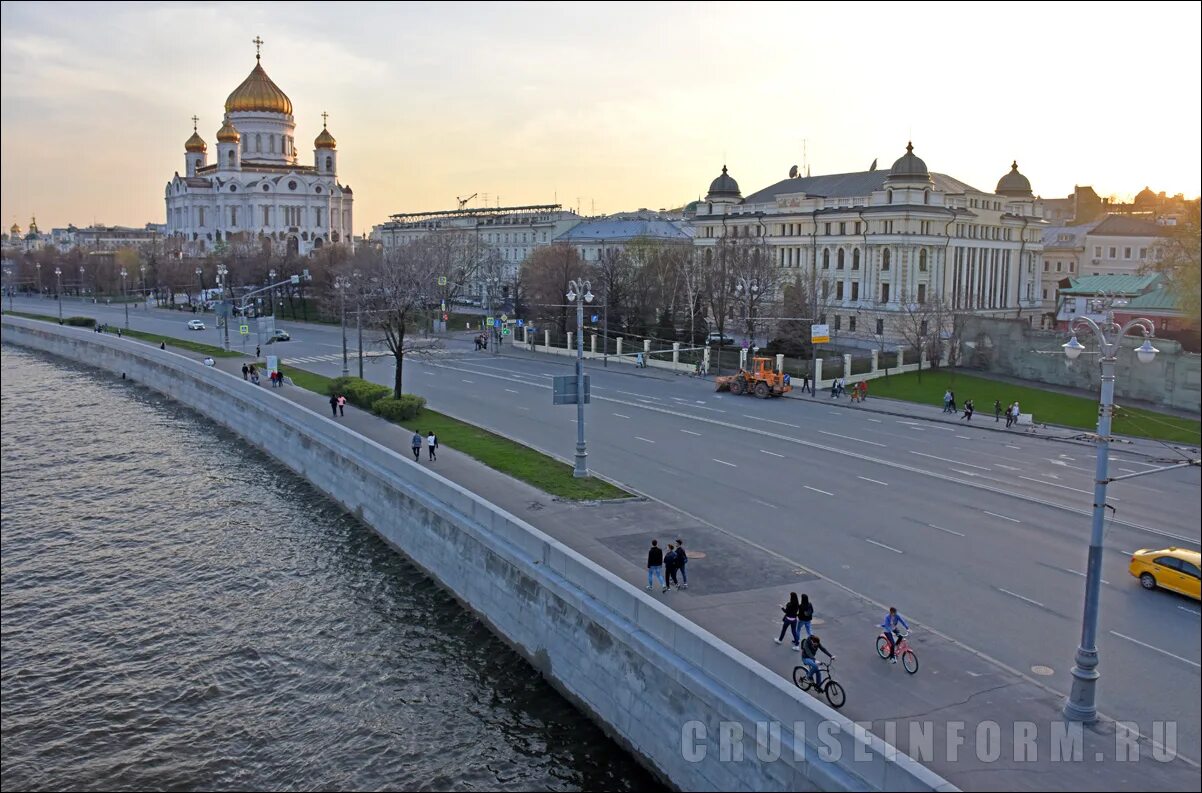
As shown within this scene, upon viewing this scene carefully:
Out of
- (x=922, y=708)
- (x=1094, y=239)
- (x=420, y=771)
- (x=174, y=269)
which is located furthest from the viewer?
(x=174, y=269)

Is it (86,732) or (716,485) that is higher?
(716,485)

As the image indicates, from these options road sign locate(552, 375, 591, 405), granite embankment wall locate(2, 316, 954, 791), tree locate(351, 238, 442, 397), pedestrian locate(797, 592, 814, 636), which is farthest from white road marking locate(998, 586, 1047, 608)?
tree locate(351, 238, 442, 397)

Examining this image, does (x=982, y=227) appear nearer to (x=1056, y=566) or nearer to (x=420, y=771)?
(x=1056, y=566)

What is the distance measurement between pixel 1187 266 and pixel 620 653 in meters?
12.1

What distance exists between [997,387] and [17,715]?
145 feet

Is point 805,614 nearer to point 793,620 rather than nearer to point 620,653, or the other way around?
point 793,620

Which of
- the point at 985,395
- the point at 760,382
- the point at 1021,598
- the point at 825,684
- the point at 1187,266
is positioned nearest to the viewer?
the point at 1187,266

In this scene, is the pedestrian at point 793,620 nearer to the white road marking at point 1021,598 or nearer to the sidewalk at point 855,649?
the sidewalk at point 855,649

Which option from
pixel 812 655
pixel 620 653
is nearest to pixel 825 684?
pixel 812 655

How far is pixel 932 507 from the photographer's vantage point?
25.6 metres

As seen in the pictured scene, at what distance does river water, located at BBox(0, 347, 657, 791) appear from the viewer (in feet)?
56.4

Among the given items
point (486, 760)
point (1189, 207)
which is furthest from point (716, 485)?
point (1189, 207)

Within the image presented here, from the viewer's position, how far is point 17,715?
749 inches

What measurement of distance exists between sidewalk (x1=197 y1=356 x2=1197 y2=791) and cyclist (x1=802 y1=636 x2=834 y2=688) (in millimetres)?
539
